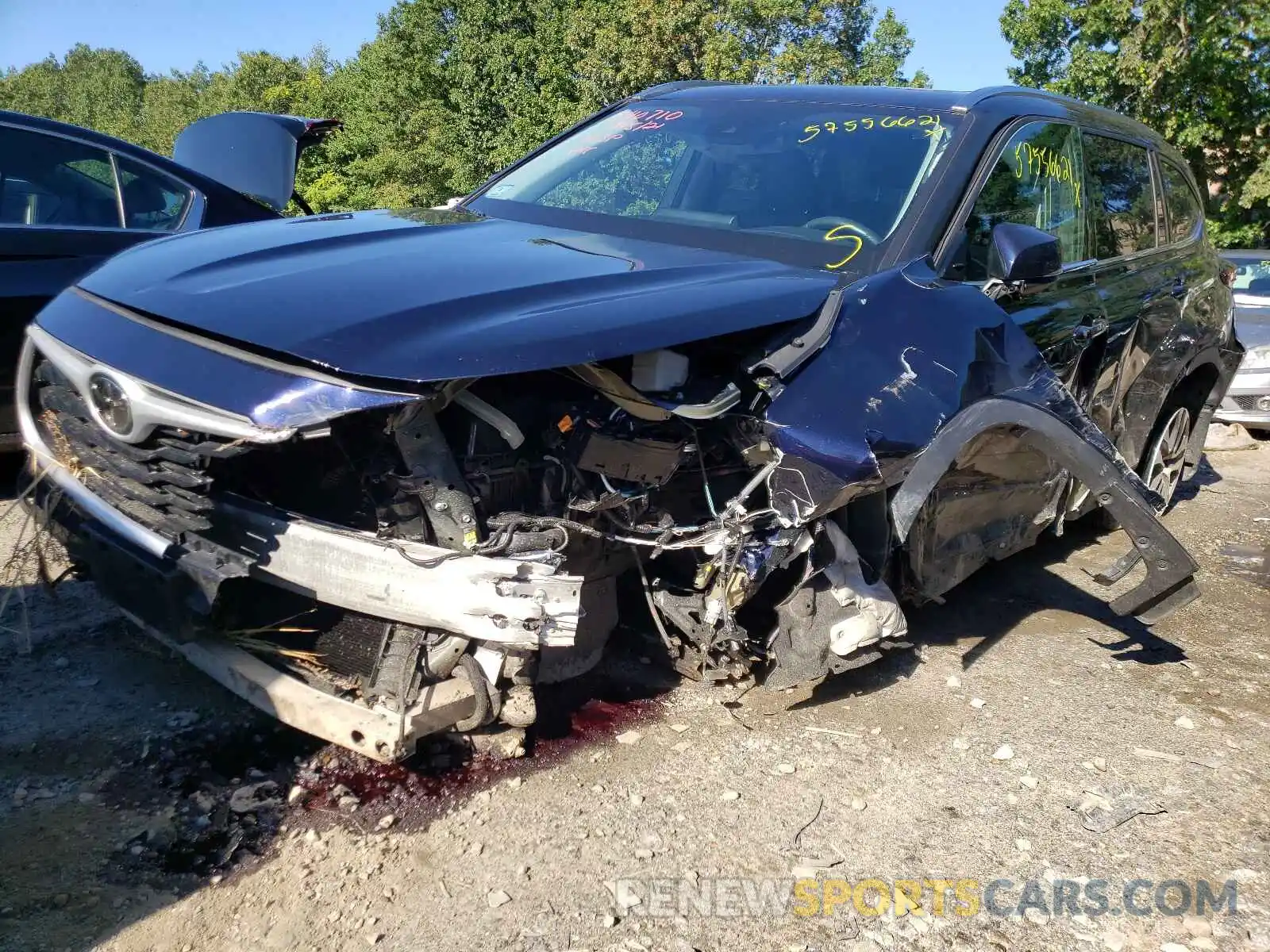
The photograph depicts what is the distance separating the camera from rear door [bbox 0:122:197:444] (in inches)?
159

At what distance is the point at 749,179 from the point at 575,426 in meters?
1.48

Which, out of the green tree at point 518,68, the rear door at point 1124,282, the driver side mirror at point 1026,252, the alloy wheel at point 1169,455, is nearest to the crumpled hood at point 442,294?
the driver side mirror at point 1026,252

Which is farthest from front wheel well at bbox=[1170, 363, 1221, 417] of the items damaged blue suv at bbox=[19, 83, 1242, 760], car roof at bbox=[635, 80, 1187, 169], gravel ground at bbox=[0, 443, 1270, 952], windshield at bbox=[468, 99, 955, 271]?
windshield at bbox=[468, 99, 955, 271]

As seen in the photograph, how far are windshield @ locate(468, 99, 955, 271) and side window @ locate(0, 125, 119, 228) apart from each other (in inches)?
70.6

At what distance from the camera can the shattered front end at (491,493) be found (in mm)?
2354

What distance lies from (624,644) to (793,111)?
2.07 meters

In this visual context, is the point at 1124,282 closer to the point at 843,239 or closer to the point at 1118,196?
the point at 1118,196

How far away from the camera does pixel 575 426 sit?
2.59 m

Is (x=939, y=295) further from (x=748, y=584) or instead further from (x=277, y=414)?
(x=277, y=414)

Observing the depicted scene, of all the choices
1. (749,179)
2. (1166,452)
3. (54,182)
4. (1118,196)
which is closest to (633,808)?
(749,179)

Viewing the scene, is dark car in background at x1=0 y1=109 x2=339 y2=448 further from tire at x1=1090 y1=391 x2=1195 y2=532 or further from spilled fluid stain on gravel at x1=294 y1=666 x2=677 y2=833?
tire at x1=1090 y1=391 x2=1195 y2=532

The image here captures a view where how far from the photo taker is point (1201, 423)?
228 inches

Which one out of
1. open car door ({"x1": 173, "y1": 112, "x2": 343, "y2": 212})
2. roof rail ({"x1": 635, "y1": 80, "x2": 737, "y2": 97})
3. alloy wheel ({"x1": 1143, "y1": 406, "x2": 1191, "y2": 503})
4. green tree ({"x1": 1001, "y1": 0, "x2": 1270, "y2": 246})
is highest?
green tree ({"x1": 1001, "y1": 0, "x2": 1270, "y2": 246})

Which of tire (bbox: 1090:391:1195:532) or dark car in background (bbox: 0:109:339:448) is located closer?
dark car in background (bbox: 0:109:339:448)
